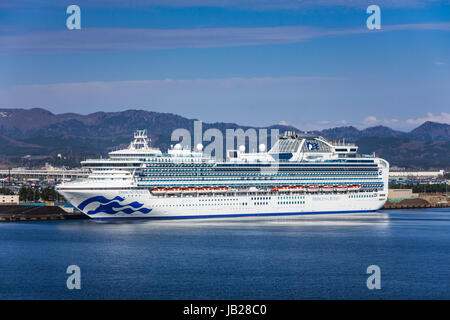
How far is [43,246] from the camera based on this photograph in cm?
4222

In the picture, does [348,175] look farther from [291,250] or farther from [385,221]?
[291,250]

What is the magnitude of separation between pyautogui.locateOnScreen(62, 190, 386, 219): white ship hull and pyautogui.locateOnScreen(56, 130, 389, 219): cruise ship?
7 cm

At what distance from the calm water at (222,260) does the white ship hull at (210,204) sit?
46.6 inches

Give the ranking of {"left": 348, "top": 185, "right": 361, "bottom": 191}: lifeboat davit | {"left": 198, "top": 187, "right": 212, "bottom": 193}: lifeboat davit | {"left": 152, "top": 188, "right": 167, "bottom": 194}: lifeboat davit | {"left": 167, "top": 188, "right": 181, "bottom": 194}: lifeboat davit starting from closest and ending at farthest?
{"left": 152, "top": 188, "right": 167, "bottom": 194}: lifeboat davit, {"left": 167, "top": 188, "right": 181, "bottom": 194}: lifeboat davit, {"left": 198, "top": 187, "right": 212, "bottom": 193}: lifeboat davit, {"left": 348, "top": 185, "right": 361, "bottom": 191}: lifeboat davit

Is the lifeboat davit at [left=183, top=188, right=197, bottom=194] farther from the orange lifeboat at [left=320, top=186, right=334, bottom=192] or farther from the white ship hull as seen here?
the orange lifeboat at [left=320, top=186, right=334, bottom=192]

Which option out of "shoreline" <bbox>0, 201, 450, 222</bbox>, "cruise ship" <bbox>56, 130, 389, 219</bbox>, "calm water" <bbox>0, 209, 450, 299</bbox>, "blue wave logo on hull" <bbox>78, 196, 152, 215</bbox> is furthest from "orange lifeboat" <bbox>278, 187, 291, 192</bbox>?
"shoreline" <bbox>0, 201, 450, 222</bbox>

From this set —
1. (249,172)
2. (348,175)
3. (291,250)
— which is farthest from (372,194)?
(291,250)

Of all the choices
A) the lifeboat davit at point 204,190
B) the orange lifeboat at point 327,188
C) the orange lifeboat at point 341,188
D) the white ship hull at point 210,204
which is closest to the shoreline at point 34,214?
the white ship hull at point 210,204

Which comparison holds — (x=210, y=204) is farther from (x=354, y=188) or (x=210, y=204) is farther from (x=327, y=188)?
(x=354, y=188)

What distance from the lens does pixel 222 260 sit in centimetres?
3762

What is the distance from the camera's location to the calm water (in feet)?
103

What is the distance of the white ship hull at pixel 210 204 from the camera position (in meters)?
52.3

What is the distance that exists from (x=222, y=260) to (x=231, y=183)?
69.5 feet
